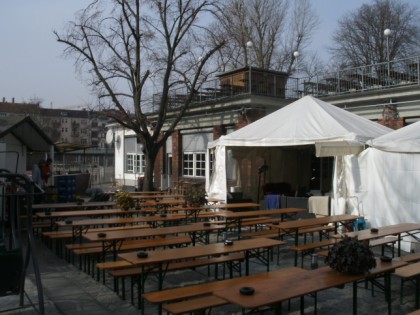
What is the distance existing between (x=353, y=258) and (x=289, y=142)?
7458 millimetres

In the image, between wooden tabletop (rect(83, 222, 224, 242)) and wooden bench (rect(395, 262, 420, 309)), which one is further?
wooden tabletop (rect(83, 222, 224, 242))

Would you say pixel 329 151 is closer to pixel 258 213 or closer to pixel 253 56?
pixel 258 213

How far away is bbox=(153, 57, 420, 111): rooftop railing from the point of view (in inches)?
611

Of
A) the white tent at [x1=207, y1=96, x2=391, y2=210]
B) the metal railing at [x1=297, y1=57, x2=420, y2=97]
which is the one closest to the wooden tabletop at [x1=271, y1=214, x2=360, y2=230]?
the white tent at [x1=207, y1=96, x2=391, y2=210]

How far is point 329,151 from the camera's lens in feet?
33.7

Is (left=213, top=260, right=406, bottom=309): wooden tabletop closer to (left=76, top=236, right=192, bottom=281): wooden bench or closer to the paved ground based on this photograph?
the paved ground

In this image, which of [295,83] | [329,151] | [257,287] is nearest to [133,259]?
[257,287]

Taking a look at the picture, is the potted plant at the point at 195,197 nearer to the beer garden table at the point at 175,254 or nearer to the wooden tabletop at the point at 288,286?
the beer garden table at the point at 175,254

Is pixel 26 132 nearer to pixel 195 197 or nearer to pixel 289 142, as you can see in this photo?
pixel 195 197

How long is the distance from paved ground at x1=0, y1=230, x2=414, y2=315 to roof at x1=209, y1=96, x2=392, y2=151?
485cm

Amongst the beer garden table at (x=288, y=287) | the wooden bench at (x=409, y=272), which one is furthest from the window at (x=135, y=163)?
the beer garden table at (x=288, y=287)

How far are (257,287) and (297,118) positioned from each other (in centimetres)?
918

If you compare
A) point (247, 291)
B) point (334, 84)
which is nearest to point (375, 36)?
point (334, 84)

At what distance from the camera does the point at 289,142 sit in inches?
456
